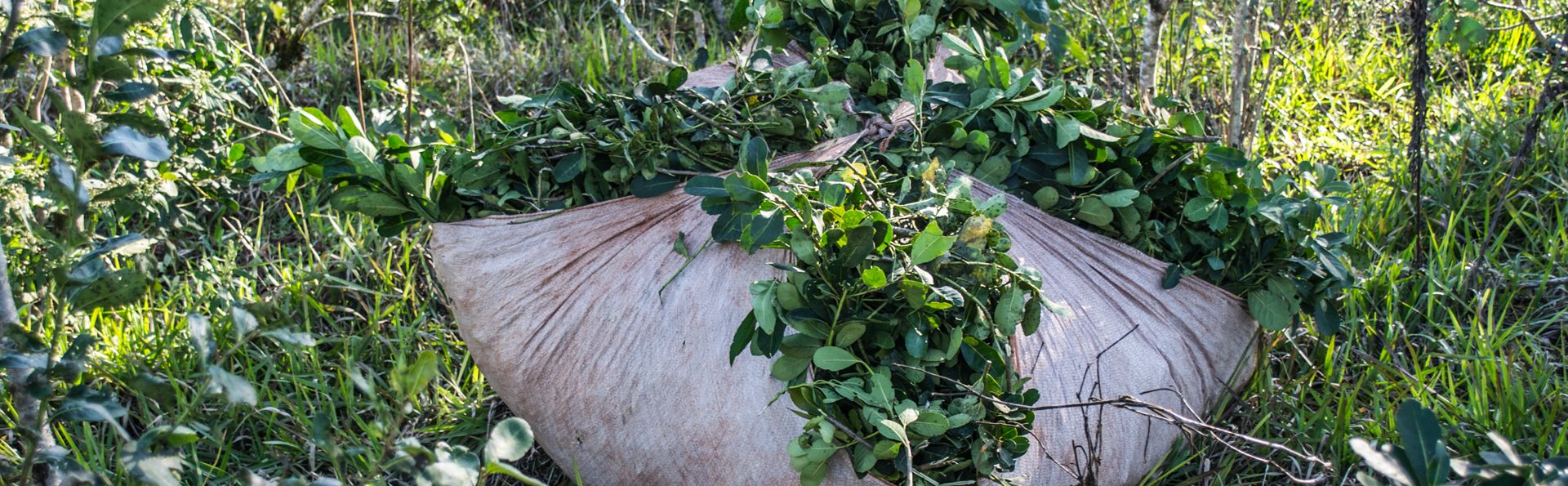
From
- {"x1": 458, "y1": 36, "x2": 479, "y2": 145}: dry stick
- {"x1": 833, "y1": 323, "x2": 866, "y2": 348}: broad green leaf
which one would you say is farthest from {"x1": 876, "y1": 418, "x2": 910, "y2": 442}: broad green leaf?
{"x1": 458, "y1": 36, "x2": 479, "y2": 145}: dry stick

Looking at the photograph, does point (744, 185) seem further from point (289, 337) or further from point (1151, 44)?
point (1151, 44)

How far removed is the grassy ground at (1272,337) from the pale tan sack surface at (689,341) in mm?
173

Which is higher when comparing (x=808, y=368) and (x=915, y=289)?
(x=915, y=289)

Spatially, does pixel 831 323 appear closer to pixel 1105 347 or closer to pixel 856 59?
pixel 1105 347

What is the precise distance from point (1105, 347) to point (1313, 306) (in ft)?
1.51

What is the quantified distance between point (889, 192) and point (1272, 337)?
0.91 meters

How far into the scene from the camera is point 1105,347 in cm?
183

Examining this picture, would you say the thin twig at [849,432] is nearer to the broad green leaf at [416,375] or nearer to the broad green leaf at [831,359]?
the broad green leaf at [831,359]

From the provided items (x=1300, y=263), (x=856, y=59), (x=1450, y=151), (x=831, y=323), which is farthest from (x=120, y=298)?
(x=1450, y=151)

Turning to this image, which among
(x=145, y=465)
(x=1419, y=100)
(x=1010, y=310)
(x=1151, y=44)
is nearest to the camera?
(x=145, y=465)

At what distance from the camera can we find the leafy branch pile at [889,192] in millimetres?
1548

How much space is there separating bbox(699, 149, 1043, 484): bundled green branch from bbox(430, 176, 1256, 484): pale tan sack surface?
0.39 ft

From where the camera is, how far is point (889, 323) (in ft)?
5.16

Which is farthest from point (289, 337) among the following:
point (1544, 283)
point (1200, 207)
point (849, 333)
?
point (1544, 283)
